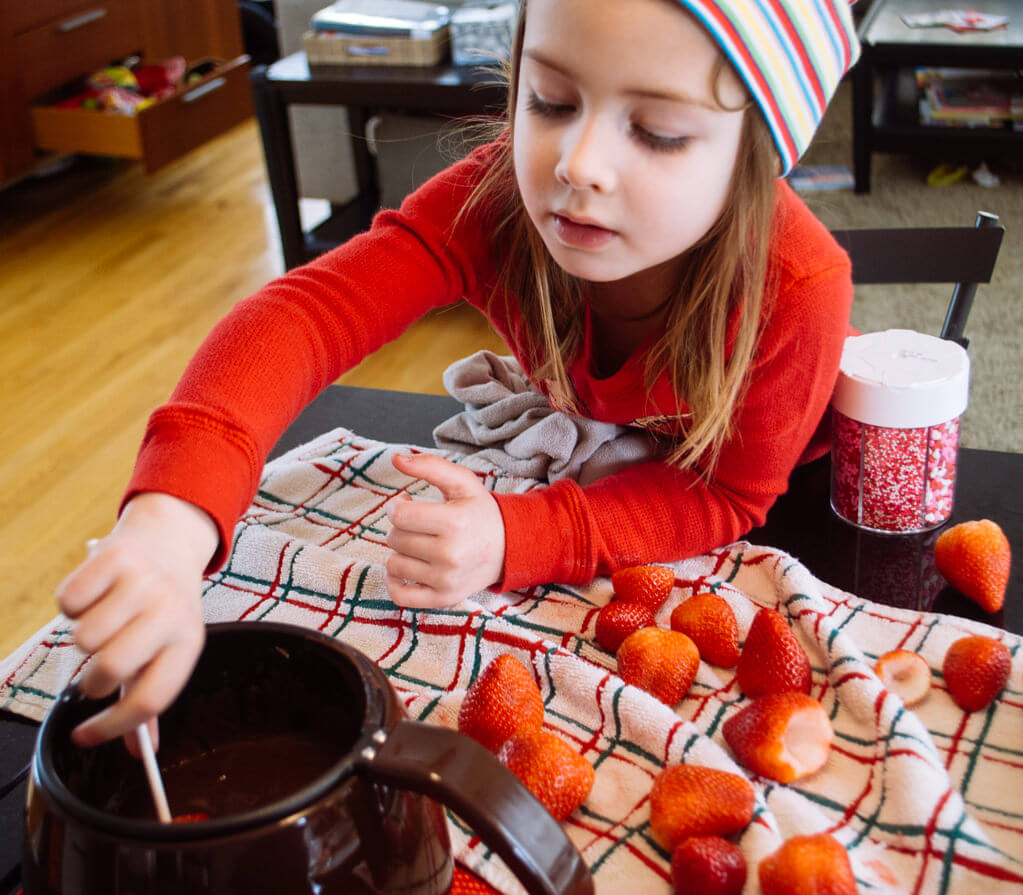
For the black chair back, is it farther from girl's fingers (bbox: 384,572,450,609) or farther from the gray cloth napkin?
girl's fingers (bbox: 384,572,450,609)

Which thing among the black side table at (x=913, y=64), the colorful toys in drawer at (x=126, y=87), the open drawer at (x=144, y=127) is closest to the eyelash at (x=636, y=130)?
the black side table at (x=913, y=64)

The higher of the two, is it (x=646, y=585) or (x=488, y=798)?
(x=488, y=798)

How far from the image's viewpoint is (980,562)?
70cm

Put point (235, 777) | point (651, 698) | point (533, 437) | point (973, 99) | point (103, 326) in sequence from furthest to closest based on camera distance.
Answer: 1. point (973, 99)
2. point (103, 326)
3. point (533, 437)
4. point (651, 698)
5. point (235, 777)

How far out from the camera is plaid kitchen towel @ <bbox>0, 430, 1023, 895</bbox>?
54 cm

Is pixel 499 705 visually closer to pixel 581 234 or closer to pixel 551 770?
pixel 551 770

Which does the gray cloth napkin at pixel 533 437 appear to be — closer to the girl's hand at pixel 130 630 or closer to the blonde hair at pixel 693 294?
the blonde hair at pixel 693 294

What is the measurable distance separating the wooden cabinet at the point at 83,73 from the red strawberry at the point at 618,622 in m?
2.49

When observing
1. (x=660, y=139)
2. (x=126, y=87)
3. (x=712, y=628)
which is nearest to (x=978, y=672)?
(x=712, y=628)

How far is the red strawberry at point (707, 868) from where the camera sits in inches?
19.9

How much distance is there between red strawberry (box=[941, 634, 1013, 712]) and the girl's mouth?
0.33 m

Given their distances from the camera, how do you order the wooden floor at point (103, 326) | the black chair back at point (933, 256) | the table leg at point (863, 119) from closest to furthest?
the black chair back at point (933, 256)
the wooden floor at point (103, 326)
the table leg at point (863, 119)

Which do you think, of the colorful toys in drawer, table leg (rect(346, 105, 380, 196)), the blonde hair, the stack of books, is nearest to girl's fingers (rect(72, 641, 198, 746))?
the blonde hair

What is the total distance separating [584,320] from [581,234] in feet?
0.71
